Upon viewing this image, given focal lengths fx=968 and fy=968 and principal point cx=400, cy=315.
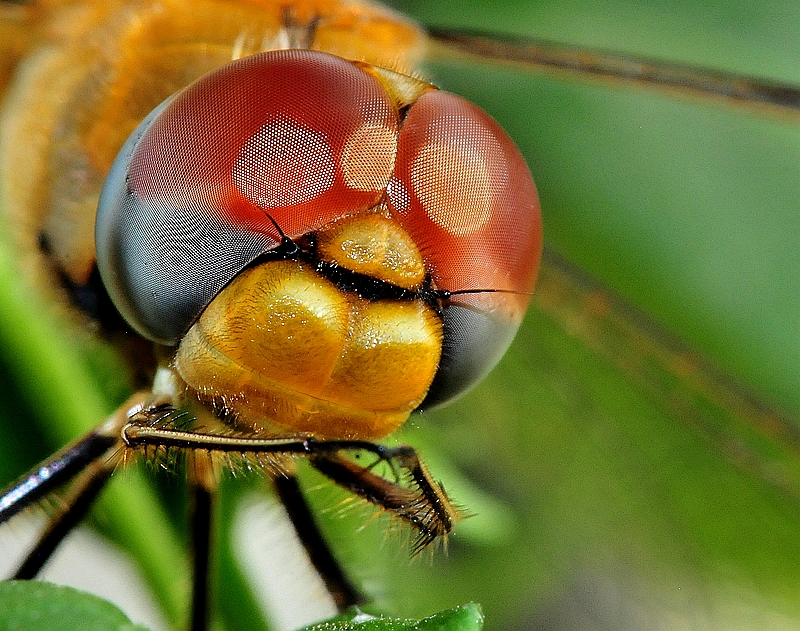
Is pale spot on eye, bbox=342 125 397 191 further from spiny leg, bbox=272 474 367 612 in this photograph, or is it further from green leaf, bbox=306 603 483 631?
spiny leg, bbox=272 474 367 612

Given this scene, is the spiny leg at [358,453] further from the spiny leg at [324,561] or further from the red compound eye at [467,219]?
the spiny leg at [324,561]

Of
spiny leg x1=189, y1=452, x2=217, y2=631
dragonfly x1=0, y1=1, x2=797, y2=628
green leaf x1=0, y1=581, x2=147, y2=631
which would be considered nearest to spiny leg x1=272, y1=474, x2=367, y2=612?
spiny leg x1=189, y1=452, x2=217, y2=631

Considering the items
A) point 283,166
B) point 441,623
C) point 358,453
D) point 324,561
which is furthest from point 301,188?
point 324,561

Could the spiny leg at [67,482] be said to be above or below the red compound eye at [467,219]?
below

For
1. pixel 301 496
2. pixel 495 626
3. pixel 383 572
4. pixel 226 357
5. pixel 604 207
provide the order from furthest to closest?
1. pixel 604 207
2. pixel 495 626
3. pixel 383 572
4. pixel 301 496
5. pixel 226 357

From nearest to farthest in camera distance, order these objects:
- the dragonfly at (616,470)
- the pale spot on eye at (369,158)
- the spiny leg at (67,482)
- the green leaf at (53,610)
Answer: the green leaf at (53,610) < the pale spot on eye at (369,158) < the spiny leg at (67,482) < the dragonfly at (616,470)

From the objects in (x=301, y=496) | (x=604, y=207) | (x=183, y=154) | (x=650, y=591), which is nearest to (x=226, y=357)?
(x=183, y=154)

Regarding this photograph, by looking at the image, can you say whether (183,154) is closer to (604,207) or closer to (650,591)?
(650,591)

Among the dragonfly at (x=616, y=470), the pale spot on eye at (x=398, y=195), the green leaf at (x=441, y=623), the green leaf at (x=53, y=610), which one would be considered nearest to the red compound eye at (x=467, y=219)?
the pale spot on eye at (x=398, y=195)
